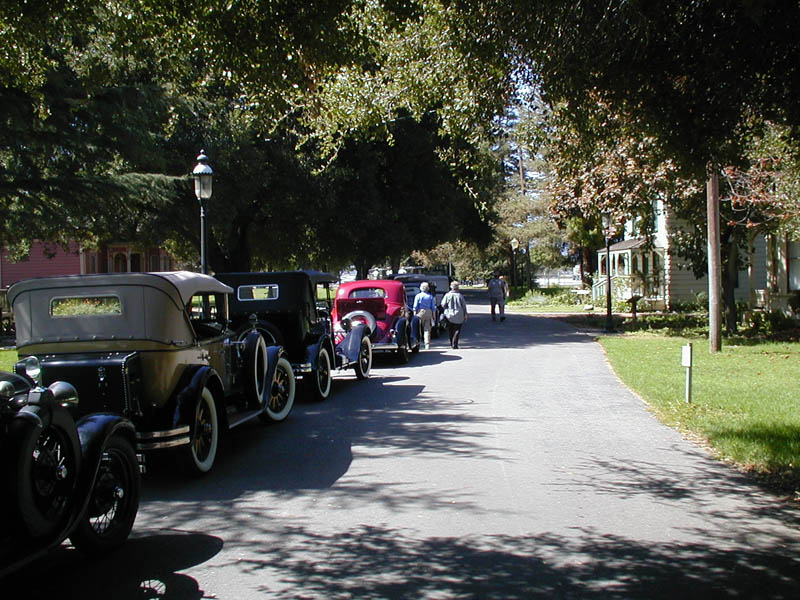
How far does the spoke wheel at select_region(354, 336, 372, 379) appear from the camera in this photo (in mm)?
14406

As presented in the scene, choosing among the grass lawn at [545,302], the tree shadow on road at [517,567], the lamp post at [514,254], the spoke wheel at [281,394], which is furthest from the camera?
the lamp post at [514,254]

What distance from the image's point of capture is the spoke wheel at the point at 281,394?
33.0ft

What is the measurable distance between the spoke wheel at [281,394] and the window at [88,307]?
2.95 m

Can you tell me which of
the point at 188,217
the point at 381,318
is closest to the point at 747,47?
the point at 381,318

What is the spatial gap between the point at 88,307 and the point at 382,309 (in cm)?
1046

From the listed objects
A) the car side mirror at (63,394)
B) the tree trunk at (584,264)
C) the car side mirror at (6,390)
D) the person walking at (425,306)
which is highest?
the tree trunk at (584,264)

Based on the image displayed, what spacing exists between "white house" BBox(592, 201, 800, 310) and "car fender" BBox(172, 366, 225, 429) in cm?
1985

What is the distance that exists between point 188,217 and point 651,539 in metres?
21.9

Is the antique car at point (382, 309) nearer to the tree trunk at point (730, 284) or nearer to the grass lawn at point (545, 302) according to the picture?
the tree trunk at point (730, 284)

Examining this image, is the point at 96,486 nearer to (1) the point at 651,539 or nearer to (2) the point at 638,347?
(1) the point at 651,539

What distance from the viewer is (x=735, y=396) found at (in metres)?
11.5

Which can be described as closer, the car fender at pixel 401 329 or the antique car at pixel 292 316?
the antique car at pixel 292 316

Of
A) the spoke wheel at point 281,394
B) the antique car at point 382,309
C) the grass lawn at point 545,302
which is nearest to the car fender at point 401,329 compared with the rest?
the antique car at point 382,309

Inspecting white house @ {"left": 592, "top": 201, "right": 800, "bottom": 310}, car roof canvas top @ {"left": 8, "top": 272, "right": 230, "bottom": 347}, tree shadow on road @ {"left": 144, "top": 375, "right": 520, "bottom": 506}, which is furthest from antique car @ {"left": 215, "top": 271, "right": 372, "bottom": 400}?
white house @ {"left": 592, "top": 201, "right": 800, "bottom": 310}
